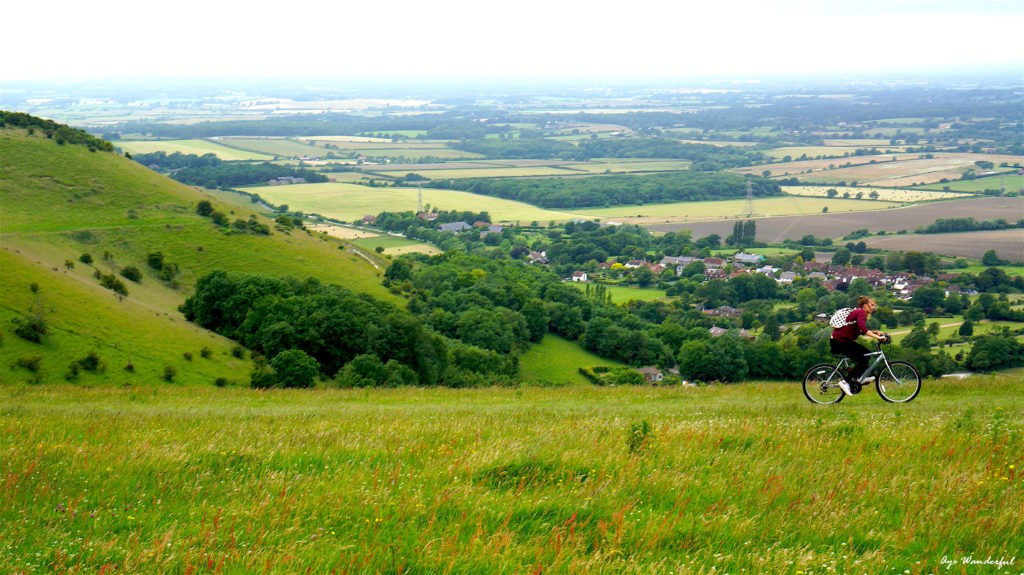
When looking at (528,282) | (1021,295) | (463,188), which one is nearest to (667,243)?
(528,282)

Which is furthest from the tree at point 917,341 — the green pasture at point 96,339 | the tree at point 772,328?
the green pasture at point 96,339

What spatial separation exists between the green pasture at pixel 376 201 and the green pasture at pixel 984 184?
73.6 meters

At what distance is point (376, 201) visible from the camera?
147500mm

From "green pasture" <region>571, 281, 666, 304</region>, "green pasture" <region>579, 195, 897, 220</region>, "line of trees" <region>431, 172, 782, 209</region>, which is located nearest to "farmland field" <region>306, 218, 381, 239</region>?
"green pasture" <region>571, 281, 666, 304</region>

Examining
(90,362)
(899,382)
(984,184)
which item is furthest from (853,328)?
(984,184)

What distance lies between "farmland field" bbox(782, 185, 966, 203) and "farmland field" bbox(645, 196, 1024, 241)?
6.55 metres

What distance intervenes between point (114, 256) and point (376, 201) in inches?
3271

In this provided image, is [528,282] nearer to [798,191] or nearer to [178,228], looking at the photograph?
[178,228]

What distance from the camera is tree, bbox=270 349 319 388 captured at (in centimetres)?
4138

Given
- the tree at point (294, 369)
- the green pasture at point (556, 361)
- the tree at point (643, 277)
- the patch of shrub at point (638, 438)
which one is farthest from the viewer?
the tree at point (643, 277)

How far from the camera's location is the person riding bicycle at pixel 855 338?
15.3 m

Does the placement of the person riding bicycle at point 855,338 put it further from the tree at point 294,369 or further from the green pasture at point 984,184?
the green pasture at point 984,184

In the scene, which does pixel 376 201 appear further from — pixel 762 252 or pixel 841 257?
pixel 841 257

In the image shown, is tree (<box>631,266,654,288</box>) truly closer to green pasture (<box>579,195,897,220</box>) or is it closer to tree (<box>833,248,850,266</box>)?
tree (<box>833,248,850,266</box>)
